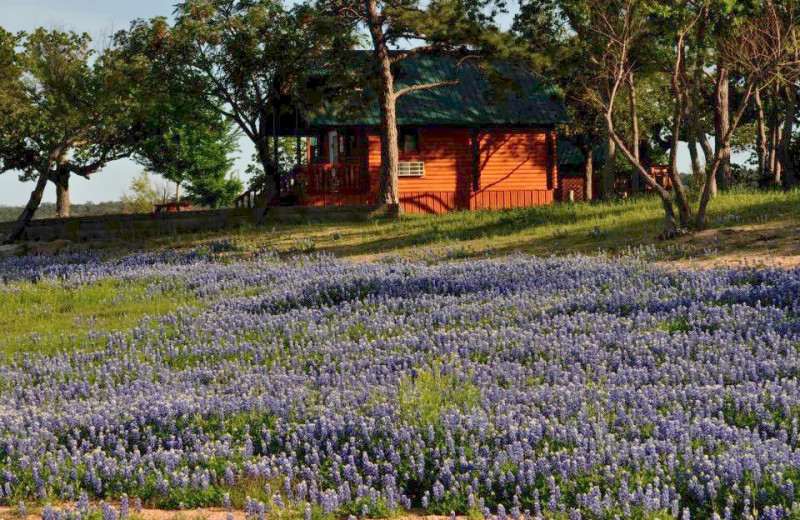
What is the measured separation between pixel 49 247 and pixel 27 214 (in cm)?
463

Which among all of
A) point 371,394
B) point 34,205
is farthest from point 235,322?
point 34,205

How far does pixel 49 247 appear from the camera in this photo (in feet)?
93.6

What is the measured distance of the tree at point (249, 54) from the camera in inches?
1608

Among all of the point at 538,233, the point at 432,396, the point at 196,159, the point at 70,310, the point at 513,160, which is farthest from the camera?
the point at 196,159

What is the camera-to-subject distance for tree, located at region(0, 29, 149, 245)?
108 feet

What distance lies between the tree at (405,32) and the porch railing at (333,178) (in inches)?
273

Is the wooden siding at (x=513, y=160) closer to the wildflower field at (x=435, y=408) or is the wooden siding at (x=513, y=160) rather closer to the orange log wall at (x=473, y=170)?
the orange log wall at (x=473, y=170)

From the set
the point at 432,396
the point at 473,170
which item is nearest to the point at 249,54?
the point at 473,170

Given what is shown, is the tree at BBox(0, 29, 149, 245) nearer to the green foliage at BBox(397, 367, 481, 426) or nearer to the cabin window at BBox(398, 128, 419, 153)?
the cabin window at BBox(398, 128, 419, 153)

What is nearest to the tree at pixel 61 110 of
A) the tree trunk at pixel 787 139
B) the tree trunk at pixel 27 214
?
the tree trunk at pixel 27 214

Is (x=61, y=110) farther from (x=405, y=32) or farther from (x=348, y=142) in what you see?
(x=348, y=142)

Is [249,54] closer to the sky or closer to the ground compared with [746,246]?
closer to the sky

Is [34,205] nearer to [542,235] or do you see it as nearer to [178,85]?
[178,85]

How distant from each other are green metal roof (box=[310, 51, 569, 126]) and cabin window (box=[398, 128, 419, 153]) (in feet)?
7.18
